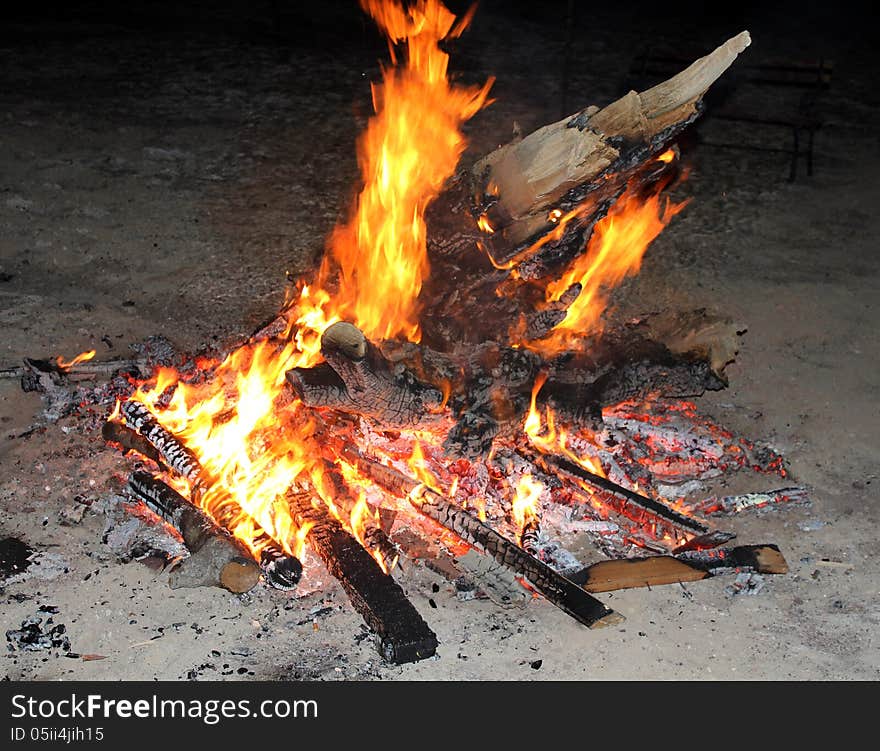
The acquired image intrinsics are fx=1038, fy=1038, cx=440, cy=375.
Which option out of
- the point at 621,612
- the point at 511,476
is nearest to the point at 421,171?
the point at 511,476

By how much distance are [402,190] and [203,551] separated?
1951 mm

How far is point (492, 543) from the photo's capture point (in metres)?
4.17

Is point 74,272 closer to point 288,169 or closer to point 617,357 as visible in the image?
point 288,169

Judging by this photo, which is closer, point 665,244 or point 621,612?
point 621,612

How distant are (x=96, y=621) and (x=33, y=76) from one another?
7.53 metres

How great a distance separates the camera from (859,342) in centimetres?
601

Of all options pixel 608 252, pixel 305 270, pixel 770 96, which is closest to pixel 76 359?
pixel 305 270

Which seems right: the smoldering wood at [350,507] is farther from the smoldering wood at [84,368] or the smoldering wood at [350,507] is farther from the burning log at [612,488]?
the smoldering wood at [84,368]

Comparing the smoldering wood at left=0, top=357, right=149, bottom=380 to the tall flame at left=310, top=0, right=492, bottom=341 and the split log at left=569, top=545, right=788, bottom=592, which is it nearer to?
the tall flame at left=310, top=0, right=492, bottom=341

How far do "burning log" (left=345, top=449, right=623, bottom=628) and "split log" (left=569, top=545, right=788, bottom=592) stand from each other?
0.15 metres

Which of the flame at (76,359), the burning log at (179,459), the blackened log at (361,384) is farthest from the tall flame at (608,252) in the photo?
the flame at (76,359)

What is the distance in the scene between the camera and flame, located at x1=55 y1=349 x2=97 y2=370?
5488 mm

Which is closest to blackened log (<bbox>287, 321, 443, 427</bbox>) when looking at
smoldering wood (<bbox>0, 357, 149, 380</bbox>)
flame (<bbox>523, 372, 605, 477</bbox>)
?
flame (<bbox>523, 372, 605, 477</bbox>)

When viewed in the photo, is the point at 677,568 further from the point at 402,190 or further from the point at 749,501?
the point at 402,190
